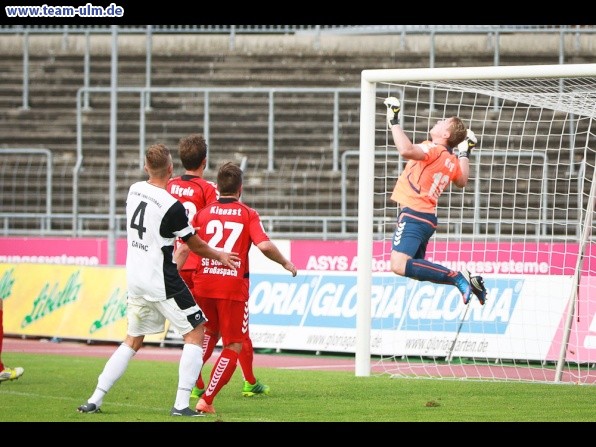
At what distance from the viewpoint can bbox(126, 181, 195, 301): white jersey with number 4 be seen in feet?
29.1

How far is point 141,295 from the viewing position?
898cm

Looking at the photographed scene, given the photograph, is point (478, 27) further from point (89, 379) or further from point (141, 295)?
point (141, 295)

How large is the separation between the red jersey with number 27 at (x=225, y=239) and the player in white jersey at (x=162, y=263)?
1.76 feet

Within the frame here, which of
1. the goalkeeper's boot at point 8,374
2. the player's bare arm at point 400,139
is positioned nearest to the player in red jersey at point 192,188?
the player's bare arm at point 400,139

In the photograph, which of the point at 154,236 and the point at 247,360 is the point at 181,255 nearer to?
the point at 154,236

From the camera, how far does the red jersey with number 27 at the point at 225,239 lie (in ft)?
31.4

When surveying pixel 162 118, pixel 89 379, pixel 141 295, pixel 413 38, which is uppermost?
pixel 413 38

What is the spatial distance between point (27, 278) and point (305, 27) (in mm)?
11835

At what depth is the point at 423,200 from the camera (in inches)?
448

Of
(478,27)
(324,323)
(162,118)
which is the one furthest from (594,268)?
(162,118)

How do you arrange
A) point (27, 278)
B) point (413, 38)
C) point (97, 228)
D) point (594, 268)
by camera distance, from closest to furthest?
point (594, 268) < point (27, 278) < point (97, 228) < point (413, 38)

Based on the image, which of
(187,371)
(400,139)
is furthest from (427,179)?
(187,371)

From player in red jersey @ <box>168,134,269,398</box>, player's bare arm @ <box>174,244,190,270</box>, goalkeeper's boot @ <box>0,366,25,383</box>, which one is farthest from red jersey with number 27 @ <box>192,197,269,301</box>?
goalkeeper's boot @ <box>0,366,25,383</box>

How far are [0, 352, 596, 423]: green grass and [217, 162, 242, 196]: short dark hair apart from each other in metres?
1.76
